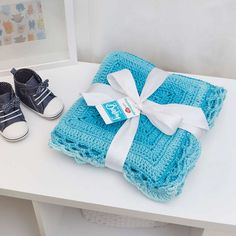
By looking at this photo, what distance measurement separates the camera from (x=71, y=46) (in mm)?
867

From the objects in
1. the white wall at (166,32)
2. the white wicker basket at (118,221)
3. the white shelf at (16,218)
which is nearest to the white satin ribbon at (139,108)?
the white wall at (166,32)

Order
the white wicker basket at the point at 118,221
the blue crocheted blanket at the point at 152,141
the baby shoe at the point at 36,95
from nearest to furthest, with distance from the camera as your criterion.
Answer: the blue crocheted blanket at the point at 152,141 < the baby shoe at the point at 36,95 < the white wicker basket at the point at 118,221

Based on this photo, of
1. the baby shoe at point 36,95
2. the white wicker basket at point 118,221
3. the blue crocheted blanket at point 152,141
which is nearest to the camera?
the blue crocheted blanket at point 152,141

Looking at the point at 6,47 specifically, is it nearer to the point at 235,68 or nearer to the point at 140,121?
the point at 140,121

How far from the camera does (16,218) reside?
938 mm

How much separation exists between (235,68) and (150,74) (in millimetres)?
236

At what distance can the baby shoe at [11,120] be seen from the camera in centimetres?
74

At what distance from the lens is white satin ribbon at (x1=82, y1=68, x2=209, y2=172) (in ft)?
2.28

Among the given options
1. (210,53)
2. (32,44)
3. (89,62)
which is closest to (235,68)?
(210,53)

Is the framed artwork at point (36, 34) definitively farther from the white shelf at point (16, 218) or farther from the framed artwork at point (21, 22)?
the white shelf at point (16, 218)

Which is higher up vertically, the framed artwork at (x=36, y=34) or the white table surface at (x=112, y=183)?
the framed artwork at (x=36, y=34)

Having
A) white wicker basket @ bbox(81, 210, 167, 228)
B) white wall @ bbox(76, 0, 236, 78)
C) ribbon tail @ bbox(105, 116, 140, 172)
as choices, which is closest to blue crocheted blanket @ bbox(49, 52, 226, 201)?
ribbon tail @ bbox(105, 116, 140, 172)

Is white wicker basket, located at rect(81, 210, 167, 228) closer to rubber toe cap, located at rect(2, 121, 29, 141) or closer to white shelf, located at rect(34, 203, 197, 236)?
white shelf, located at rect(34, 203, 197, 236)

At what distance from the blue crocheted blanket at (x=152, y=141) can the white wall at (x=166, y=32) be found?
4.7 inches
